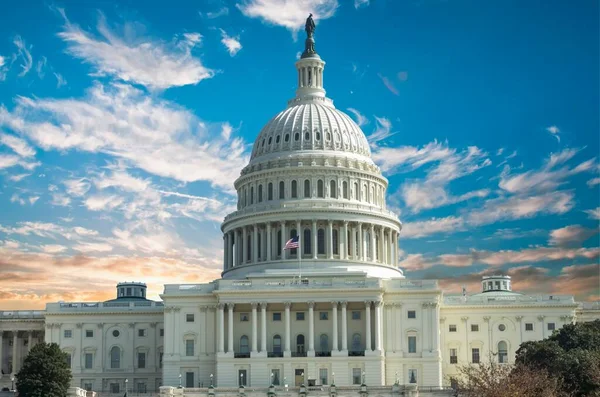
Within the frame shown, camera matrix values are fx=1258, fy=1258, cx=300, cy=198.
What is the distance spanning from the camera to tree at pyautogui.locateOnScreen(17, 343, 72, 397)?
422 feet

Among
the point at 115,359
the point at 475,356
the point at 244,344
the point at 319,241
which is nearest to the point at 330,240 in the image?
the point at 319,241

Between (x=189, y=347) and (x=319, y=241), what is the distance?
24.1 m

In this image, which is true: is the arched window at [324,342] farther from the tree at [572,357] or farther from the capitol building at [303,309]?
the tree at [572,357]

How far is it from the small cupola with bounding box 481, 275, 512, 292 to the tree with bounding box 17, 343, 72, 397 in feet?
241

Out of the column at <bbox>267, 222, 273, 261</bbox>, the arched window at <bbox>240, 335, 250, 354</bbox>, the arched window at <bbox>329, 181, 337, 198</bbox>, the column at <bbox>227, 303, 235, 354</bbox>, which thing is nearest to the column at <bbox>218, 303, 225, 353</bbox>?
the column at <bbox>227, 303, 235, 354</bbox>

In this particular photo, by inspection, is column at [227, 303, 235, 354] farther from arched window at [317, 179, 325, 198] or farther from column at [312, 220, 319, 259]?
arched window at [317, 179, 325, 198]

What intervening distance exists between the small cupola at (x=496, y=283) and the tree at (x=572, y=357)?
140 ft

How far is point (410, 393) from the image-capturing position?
129 metres

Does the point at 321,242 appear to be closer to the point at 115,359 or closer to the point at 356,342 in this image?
the point at 356,342

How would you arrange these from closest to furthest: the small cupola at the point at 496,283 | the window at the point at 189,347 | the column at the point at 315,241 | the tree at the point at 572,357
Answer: the tree at the point at 572,357
the window at the point at 189,347
the column at the point at 315,241
the small cupola at the point at 496,283

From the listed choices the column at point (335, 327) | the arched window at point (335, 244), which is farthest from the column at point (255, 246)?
the column at point (335, 327)

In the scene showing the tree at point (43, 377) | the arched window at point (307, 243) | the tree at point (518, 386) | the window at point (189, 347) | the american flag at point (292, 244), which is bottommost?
the tree at point (518, 386)

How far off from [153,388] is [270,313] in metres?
19.4

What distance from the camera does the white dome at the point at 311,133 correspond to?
172000 millimetres
